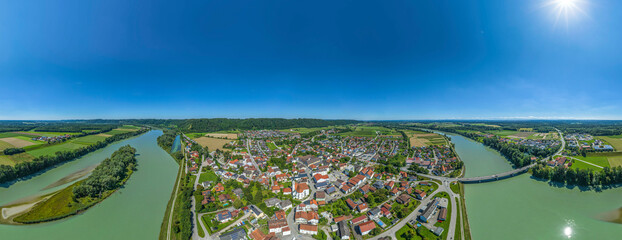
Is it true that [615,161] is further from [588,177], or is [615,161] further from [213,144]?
[213,144]

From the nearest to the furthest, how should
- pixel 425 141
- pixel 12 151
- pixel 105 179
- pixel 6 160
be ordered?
1. pixel 105 179
2. pixel 6 160
3. pixel 12 151
4. pixel 425 141

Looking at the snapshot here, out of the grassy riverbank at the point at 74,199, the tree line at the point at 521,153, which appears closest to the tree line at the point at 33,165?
the grassy riverbank at the point at 74,199

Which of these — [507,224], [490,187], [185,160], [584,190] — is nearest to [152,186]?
[185,160]

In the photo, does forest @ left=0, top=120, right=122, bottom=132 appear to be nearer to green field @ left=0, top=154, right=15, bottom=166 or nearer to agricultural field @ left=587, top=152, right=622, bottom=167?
green field @ left=0, top=154, right=15, bottom=166

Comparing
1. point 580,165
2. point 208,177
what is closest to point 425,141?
point 580,165

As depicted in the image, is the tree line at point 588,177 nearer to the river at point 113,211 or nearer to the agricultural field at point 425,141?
the agricultural field at point 425,141

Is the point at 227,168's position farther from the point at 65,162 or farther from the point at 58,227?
the point at 65,162
